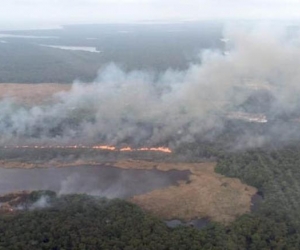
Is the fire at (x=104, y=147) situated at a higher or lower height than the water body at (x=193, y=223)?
higher

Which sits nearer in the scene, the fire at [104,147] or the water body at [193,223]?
the water body at [193,223]

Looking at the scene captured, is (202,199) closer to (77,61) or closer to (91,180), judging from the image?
(91,180)

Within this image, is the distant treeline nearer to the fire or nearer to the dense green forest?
the fire

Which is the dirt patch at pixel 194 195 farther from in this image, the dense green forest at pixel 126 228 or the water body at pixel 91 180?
the dense green forest at pixel 126 228

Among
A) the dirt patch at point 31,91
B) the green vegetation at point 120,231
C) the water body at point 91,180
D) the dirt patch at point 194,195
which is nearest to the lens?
the green vegetation at point 120,231

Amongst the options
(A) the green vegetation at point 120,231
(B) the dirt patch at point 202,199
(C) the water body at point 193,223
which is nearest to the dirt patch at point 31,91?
(B) the dirt patch at point 202,199

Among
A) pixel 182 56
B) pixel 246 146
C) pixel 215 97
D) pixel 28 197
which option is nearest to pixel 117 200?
pixel 28 197

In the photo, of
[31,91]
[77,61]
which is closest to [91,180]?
[31,91]
